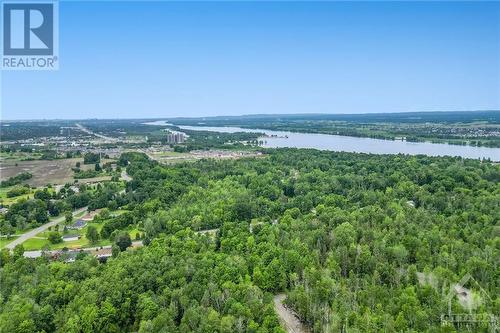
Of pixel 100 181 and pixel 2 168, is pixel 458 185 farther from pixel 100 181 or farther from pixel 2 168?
pixel 2 168

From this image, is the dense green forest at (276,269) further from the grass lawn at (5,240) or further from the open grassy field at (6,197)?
the open grassy field at (6,197)

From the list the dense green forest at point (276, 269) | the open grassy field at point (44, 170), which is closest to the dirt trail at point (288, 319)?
the dense green forest at point (276, 269)

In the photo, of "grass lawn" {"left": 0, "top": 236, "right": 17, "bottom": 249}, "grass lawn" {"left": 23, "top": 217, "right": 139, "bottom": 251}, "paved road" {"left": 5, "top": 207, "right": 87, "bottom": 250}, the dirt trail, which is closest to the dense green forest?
the dirt trail

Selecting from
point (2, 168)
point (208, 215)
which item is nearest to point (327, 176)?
point (208, 215)

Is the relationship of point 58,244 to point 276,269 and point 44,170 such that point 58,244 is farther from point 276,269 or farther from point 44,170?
point 44,170

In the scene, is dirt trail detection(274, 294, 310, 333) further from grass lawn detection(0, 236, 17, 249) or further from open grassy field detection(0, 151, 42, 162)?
open grassy field detection(0, 151, 42, 162)
